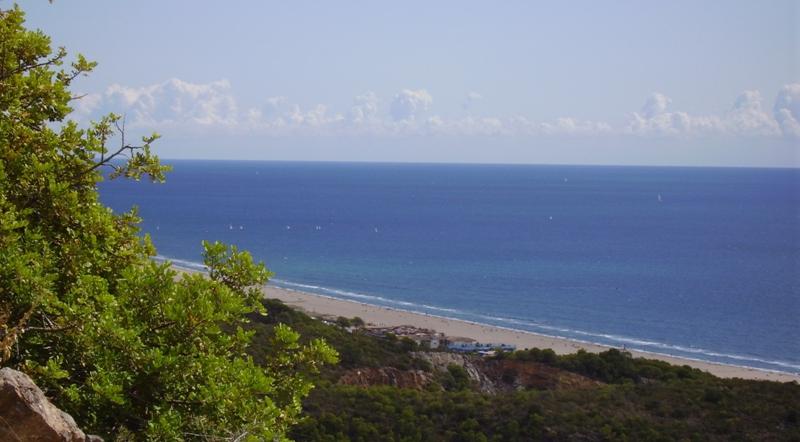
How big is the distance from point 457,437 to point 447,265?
→ 2642 inches

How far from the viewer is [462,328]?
5834 cm

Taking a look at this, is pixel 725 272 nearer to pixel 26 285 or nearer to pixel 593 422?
pixel 593 422

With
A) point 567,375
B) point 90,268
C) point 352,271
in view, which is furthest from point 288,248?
point 90,268

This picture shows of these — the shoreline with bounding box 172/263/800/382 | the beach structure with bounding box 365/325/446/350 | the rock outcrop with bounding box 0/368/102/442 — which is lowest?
the shoreline with bounding box 172/263/800/382

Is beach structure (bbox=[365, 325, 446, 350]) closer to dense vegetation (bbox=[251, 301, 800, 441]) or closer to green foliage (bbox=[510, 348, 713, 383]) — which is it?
green foliage (bbox=[510, 348, 713, 383])

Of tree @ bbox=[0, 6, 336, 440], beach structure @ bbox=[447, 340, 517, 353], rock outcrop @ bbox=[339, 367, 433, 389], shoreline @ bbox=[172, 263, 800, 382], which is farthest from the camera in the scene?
shoreline @ bbox=[172, 263, 800, 382]

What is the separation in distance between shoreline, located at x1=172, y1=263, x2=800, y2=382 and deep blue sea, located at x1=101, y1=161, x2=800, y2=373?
2.26 metres

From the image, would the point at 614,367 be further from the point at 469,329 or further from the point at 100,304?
the point at 100,304

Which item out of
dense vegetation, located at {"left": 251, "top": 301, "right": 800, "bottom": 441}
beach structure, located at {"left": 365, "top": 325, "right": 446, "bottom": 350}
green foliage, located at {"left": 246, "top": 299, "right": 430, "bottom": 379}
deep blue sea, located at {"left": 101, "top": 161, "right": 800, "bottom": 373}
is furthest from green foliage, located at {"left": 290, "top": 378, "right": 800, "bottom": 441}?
deep blue sea, located at {"left": 101, "top": 161, "right": 800, "bottom": 373}

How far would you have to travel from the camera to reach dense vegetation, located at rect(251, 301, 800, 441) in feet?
82.7

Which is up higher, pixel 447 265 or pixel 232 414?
pixel 232 414

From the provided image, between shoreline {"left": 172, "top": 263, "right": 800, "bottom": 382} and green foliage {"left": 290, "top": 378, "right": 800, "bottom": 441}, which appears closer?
green foliage {"left": 290, "top": 378, "right": 800, "bottom": 441}

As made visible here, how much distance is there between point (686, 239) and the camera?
125 metres

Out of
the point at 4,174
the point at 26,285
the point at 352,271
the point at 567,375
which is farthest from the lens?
the point at 352,271
